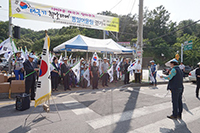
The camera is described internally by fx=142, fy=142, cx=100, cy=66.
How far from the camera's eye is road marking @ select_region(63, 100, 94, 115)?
5133 mm

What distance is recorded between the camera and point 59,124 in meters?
4.04

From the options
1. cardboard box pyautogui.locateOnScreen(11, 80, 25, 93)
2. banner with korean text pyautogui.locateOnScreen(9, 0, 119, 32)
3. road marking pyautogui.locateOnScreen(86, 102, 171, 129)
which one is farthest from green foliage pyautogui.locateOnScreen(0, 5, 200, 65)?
road marking pyautogui.locateOnScreen(86, 102, 171, 129)

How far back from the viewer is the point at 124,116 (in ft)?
15.5

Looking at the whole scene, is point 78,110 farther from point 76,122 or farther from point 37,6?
point 37,6

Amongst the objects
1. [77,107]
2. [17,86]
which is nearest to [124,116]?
[77,107]

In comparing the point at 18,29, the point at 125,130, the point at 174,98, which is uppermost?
the point at 18,29

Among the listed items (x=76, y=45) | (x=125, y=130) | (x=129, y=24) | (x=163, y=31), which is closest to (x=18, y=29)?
(x=76, y=45)

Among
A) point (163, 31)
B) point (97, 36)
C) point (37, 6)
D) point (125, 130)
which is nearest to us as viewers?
point (125, 130)

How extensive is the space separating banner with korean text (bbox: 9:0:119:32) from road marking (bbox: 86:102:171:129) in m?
8.31

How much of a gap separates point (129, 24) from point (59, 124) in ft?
180

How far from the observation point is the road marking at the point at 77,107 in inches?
202

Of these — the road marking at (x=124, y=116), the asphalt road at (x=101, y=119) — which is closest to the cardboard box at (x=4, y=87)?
the asphalt road at (x=101, y=119)

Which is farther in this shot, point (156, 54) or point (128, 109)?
point (156, 54)

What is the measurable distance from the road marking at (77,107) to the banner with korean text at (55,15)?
665 centimetres
